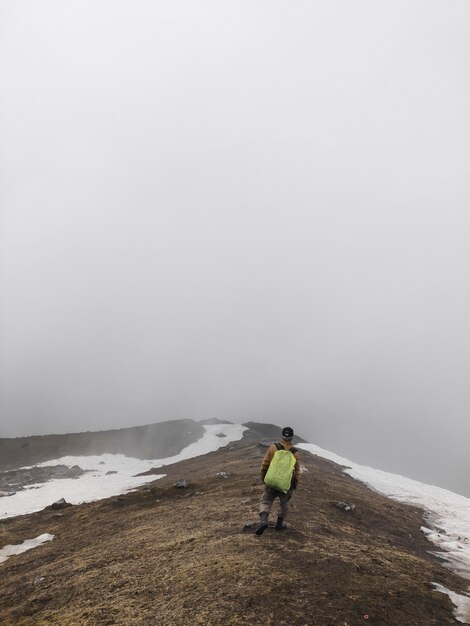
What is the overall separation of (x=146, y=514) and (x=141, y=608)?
50.0 ft

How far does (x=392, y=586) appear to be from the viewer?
11.8m

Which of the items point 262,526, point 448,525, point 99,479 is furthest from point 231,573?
point 99,479

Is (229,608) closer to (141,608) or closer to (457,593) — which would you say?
(141,608)

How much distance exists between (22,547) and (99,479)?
4652cm

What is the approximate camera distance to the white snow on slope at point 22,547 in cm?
2087

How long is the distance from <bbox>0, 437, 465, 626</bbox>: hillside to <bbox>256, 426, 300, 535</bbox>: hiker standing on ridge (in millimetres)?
1312

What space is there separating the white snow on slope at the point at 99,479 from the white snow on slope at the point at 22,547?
14.0 meters

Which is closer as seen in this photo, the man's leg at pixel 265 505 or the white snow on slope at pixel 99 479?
the man's leg at pixel 265 505

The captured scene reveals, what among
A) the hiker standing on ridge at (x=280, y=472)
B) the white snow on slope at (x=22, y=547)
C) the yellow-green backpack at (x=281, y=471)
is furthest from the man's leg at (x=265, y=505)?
the white snow on slope at (x=22, y=547)

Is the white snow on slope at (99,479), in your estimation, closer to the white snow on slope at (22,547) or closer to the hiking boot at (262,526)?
the white snow on slope at (22,547)

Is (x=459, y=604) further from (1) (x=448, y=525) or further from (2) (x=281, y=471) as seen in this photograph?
(1) (x=448, y=525)

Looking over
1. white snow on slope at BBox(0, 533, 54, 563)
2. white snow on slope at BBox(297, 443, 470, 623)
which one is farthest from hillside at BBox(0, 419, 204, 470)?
white snow on slope at BBox(0, 533, 54, 563)

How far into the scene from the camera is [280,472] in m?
14.0

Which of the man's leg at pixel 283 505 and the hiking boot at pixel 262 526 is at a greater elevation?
the man's leg at pixel 283 505
